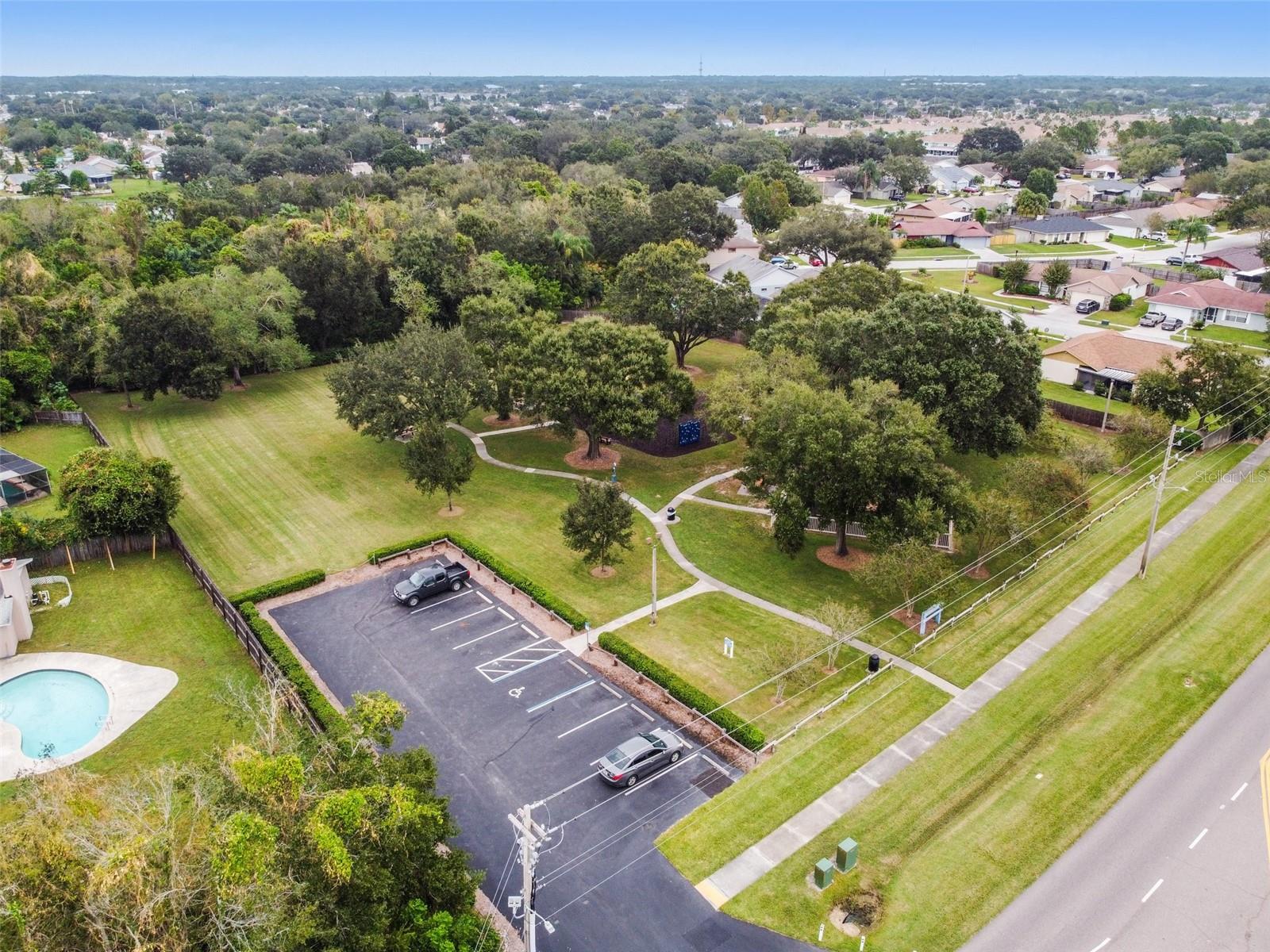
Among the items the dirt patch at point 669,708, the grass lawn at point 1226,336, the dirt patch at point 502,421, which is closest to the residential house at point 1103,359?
the grass lawn at point 1226,336

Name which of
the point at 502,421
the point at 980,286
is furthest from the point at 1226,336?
the point at 502,421

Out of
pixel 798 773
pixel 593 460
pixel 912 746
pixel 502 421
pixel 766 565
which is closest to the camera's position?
pixel 798 773

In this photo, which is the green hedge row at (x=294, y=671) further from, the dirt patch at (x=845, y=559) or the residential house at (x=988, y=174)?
the residential house at (x=988, y=174)

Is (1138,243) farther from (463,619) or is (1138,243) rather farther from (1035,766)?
(463,619)

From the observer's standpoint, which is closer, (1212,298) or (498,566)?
(498,566)

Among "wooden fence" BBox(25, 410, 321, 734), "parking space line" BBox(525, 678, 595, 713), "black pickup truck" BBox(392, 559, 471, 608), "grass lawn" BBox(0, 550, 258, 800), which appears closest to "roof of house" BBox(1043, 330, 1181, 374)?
"parking space line" BBox(525, 678, 595, 713)
